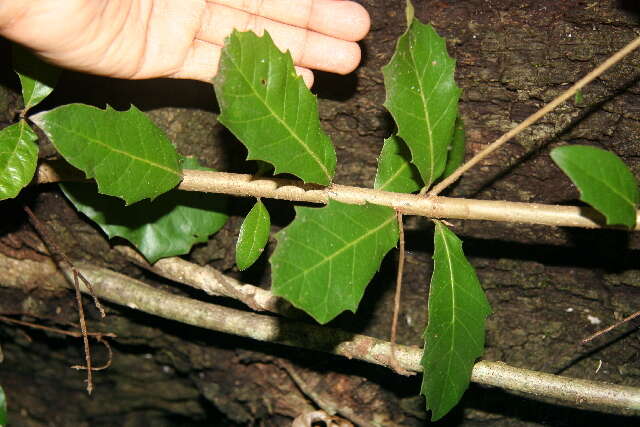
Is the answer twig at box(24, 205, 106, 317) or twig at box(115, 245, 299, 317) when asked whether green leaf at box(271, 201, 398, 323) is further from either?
twig at box(24, 205, 106, 317)

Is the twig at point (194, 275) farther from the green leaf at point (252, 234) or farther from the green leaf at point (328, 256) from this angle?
the green leaf at point (328, 256)

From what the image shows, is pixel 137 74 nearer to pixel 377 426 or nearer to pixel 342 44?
pixel 342 44

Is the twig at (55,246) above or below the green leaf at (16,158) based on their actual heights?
below

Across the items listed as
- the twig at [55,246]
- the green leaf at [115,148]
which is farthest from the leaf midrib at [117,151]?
the twig at [55,246]

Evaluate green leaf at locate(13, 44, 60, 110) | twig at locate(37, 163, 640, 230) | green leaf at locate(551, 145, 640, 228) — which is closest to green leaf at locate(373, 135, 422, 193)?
twig at locate(37, 163, 640, 230)

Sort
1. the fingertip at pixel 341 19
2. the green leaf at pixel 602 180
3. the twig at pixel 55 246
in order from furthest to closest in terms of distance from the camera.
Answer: the twig at pixel 55 246 < the fingertip at pixel 341 19 < the green leaf at pixel 602 180

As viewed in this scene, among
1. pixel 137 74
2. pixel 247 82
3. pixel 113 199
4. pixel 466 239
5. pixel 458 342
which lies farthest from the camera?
pixel 466 239

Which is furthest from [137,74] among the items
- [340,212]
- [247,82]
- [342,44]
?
[340,212]
